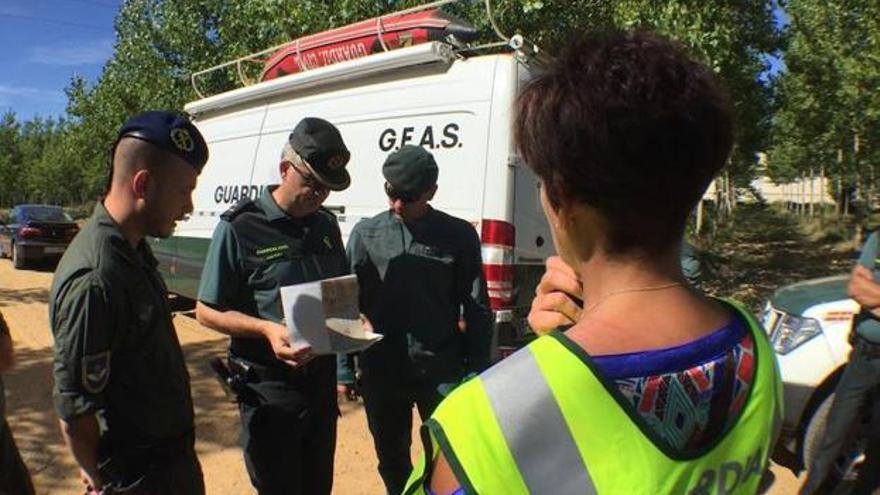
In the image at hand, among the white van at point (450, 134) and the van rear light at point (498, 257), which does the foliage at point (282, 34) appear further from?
the van rear light at point (498, 257)

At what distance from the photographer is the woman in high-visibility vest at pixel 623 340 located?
847 millimetres

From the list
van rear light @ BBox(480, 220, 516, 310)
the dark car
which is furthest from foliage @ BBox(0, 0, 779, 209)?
the dark car

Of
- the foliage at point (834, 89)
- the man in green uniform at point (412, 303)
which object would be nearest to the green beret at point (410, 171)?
the man in green uniform at point (412, 303)

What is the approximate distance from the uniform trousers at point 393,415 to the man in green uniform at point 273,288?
0.53 meters

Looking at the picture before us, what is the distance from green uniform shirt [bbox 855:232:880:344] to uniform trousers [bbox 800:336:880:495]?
52mm

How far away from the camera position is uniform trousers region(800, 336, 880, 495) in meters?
3.44

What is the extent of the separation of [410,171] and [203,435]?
2998 mm

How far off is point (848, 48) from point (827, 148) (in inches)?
150

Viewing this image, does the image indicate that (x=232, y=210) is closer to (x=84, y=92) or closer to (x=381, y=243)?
(x=381, y=243)

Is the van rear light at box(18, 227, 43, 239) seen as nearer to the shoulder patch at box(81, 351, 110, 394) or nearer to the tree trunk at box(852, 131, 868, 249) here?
the shoulder patch at box(81, 351, 110, 394)

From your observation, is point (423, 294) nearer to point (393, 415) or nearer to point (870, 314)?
point (393, 415)

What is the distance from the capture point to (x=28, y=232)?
15578 mm

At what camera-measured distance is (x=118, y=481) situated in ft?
6.54

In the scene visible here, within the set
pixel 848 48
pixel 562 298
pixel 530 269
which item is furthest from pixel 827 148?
pixel 562 298
